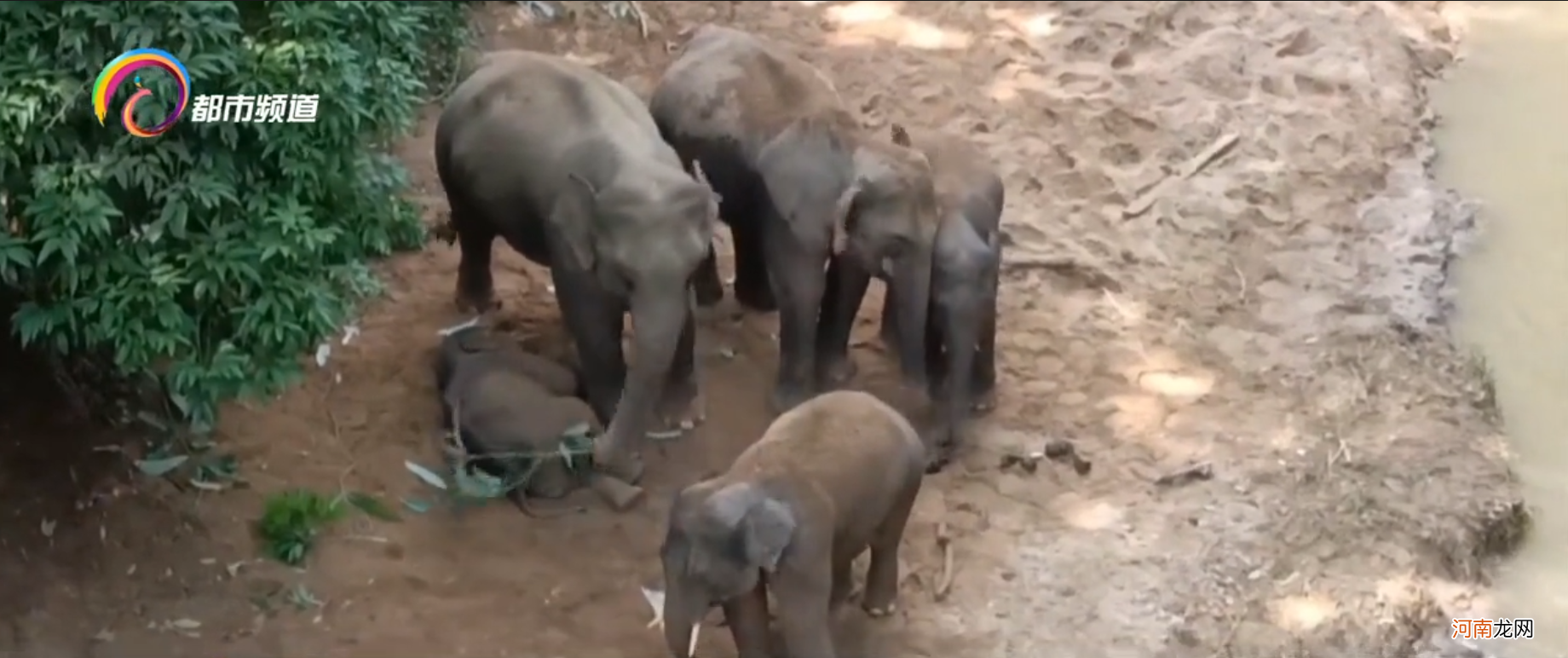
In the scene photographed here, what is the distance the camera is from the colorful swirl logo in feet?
10.0

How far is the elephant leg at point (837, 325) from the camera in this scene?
409cm

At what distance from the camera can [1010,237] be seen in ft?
16.0

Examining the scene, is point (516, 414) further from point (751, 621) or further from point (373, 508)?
point (751, 621)

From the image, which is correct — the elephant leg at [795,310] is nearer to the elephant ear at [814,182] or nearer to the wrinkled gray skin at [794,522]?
the elephant ear at [814,182]

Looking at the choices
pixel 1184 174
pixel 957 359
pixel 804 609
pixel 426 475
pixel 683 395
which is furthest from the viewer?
pixel 1184 174

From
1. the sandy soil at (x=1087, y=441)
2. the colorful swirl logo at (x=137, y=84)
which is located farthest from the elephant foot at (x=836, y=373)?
A: the colorful swirl logo at (x=137, y=84)

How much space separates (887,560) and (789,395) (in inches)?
28.5

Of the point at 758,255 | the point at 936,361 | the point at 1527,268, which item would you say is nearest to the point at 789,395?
the point at 936,361

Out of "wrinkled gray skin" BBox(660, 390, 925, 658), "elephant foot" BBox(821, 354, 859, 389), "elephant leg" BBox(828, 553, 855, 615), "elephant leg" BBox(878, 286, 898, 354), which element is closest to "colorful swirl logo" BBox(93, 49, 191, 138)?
"wrinkled gray skin" BBox(660, 390, 925, 658)

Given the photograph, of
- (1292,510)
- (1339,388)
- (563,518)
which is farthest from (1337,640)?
(563,518)

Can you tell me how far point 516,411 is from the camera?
Result: 3793 millimetres

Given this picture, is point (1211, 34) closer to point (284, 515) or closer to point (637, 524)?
point (637, 524)

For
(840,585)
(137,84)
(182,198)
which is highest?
(137,84)

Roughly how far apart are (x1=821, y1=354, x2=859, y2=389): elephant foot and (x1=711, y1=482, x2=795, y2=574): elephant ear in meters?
1.14
